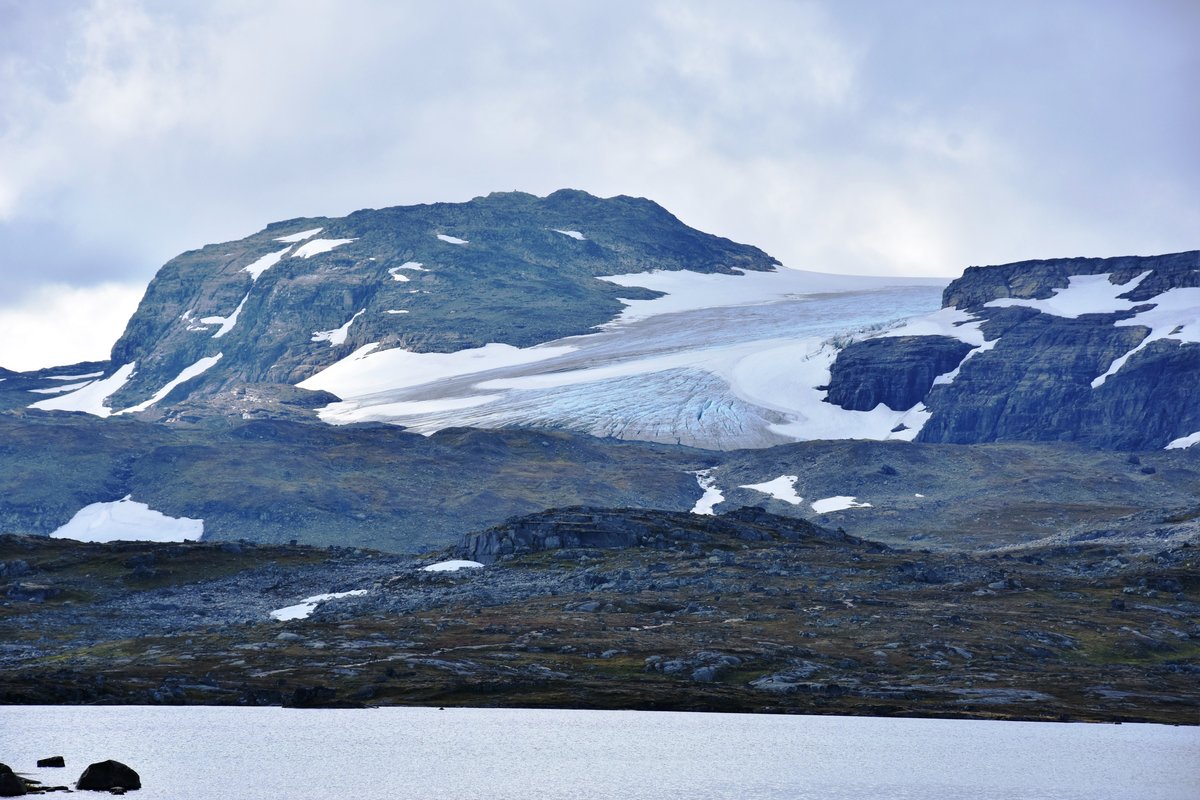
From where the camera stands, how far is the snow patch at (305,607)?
153m

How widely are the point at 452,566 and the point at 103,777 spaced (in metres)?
105

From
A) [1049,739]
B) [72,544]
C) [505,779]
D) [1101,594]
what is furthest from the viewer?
[72,544]

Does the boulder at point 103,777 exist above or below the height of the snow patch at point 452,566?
above

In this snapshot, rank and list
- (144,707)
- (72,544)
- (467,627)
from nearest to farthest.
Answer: (144,707), (467,627), (72,544)

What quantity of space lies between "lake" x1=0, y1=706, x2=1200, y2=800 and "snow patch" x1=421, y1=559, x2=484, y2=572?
69668 millimetres

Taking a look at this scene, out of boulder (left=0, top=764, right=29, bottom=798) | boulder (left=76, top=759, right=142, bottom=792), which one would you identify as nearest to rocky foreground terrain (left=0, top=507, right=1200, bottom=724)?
boulder (left=76, top=759, right=142, bottom=792)

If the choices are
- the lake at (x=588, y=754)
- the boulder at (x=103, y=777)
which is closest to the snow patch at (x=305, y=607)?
the lake at (x=588, y=754)

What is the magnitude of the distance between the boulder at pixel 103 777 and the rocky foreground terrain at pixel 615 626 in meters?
32.9

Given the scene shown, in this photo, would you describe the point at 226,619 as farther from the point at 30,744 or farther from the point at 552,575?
the point at 30,744

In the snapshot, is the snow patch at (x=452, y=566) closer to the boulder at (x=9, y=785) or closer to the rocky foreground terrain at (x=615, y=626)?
the rocky foreground terrain at (x=615, y=626)

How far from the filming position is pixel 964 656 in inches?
5108

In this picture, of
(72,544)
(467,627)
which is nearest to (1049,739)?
(467,627)

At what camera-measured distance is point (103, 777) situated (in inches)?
2977

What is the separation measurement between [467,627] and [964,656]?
43124 millimetres
